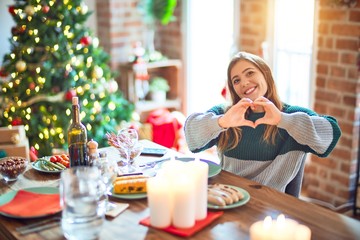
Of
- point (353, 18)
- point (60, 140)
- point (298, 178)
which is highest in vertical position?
point (353, 18)

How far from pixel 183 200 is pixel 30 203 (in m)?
0.59

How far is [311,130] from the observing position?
7.20 ft

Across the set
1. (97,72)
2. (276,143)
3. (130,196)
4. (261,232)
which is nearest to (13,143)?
(97,72)

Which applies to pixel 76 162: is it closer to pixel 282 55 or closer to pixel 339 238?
pixel 339 238

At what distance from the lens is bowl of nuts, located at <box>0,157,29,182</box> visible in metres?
2.16

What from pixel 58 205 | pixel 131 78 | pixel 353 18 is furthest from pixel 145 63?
pixel 58 205

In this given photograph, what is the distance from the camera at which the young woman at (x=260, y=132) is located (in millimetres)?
2212

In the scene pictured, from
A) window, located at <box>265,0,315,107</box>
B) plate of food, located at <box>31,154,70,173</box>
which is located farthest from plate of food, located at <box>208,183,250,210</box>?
window, located at <box>265,0,315,107</box>

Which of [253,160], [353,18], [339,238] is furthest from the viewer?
[353,18]

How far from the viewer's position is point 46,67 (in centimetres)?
395

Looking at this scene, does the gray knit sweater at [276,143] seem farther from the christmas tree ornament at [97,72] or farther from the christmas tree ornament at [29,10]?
the christmas tree ornament at [29,10]

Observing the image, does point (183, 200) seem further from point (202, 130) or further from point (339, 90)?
point (339, 90)

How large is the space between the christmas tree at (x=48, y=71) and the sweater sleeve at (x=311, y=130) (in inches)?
84.6

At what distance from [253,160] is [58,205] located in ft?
2.91
